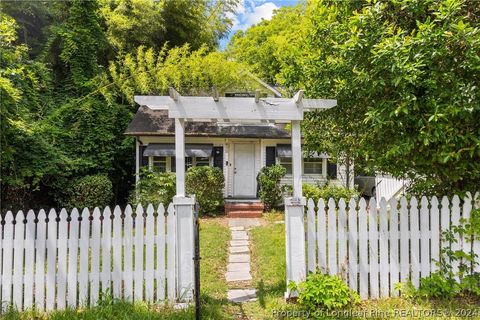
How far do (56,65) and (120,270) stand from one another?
10.3 m

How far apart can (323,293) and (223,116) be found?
2287 millimetres

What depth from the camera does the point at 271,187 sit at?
9539 mm

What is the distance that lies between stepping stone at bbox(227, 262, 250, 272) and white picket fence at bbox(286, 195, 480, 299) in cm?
145

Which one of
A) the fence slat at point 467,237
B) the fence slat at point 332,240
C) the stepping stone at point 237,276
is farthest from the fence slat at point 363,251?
the stepping stone at point 237,276

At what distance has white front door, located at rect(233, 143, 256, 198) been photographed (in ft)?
35.4

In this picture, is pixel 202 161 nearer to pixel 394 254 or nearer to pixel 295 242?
pixel 295 242

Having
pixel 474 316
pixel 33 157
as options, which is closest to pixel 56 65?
pixel 33 157

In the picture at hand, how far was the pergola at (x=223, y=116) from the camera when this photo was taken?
357 centimetres

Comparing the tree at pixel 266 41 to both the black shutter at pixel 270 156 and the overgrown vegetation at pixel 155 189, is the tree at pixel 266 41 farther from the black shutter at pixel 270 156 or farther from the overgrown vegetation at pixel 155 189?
the overgrown vegetation at pixel 155 189

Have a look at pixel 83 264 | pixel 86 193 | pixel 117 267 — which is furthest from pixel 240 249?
pixel 86 193

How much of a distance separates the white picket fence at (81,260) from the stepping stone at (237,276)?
1.16 m

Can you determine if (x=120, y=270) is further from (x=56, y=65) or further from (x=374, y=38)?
(x=56, y=65)

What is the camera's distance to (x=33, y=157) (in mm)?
7336

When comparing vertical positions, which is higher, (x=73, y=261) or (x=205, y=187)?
(x=205, y=187)
